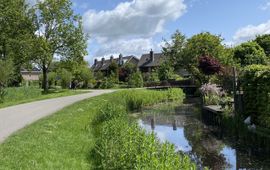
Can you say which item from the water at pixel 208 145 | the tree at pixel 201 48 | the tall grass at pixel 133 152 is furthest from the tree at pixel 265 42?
the tall grass at pixel 133 152

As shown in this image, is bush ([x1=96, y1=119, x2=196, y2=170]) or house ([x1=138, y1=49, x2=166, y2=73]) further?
house ([x1=138, y1=49, x2=166, y2=73])

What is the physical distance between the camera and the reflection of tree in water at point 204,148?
14.4m

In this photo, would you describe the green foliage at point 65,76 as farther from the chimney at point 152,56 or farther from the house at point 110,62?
the chimney at point 152,56

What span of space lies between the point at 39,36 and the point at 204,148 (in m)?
42.0

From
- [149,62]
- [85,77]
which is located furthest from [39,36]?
[149,62]

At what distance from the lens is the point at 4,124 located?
58.3 feet

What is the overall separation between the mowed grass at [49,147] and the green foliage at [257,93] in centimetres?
652

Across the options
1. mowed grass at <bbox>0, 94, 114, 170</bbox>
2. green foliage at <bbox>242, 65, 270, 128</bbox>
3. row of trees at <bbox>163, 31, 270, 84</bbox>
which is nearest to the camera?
mowed grass at <bbox>0, 94, 114, 170</bbox>

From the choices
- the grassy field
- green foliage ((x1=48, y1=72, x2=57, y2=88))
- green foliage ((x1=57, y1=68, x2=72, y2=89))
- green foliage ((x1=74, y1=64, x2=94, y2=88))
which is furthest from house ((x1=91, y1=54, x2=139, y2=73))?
the grassy field

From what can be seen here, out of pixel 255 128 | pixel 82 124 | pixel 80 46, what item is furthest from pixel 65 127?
pixel 80 46

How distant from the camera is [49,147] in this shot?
41.0 feet

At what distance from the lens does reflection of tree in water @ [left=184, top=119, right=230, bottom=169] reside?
569 inches

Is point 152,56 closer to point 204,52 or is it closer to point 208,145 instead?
point 204,52

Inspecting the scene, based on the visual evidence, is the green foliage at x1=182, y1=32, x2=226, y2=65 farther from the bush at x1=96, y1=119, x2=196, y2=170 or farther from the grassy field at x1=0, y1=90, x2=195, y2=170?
the bush at x1=96, y1=119, x2=196, y2=170
